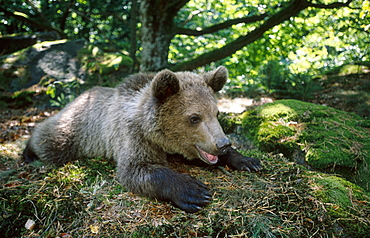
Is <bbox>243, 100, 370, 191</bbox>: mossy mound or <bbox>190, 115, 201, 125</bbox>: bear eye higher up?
<bbox>190, 115, 201, 125</bbox>: bear eye

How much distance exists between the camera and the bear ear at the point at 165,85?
3.48 meters

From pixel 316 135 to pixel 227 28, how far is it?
708cm

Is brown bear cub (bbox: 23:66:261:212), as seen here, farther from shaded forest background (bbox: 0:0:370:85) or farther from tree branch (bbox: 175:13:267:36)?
tree branch (bbox: 175:13:267:36)

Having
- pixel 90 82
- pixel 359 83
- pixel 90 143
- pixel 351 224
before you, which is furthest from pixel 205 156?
pixel 359 83

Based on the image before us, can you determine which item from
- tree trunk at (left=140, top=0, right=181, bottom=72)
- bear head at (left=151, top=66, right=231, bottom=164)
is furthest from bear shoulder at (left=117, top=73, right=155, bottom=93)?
tree trunk at (left=140, top=0, right=181, bottom=72)

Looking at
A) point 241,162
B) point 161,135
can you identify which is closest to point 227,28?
point 241,162

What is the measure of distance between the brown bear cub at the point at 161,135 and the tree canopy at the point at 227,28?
356cm

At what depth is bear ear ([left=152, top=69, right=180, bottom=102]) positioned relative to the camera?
137 inches

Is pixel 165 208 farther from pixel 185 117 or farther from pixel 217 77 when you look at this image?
pixel 217 77

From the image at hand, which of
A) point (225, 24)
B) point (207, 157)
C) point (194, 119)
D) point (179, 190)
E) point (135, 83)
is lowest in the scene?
point (179, 190)

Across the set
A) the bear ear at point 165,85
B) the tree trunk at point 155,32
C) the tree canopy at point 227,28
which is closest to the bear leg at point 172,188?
the bear ear at point 165,85

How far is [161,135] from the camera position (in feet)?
12.4

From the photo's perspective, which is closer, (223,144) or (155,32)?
(223,144)

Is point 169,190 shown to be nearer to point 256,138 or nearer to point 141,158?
point 141,158
